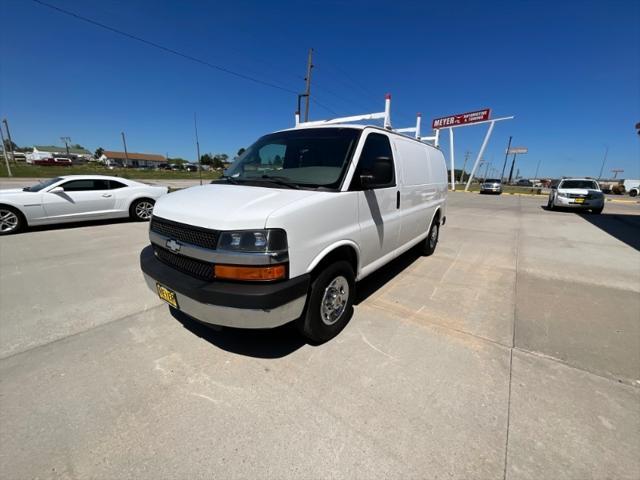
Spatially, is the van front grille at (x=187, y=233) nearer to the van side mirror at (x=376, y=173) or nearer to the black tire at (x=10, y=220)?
the van side mirror at (x=376, y=173)

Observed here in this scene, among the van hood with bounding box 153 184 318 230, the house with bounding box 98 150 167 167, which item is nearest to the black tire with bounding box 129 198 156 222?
the van hood with bounding box 153 184 318 230

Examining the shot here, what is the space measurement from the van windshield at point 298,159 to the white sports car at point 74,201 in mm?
6446

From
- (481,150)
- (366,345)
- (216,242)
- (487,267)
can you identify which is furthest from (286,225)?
(481,150)

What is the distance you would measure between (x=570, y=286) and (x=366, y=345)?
12.0 ft

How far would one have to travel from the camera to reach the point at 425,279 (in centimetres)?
447

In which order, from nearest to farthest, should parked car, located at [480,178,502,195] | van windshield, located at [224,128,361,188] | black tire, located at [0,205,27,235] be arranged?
van windshield, located at [224,128,361,188]
black tire, located at [0,205,27,235]
parked car, located at [480,178,502,195]

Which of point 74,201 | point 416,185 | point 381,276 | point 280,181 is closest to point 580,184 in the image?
point 416,185

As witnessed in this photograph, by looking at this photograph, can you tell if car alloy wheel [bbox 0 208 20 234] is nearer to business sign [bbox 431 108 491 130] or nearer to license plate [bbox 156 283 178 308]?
license plate [bbox 156 283 178 308]

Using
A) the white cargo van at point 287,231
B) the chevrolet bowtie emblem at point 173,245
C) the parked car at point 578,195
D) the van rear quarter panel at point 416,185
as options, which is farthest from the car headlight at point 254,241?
the parked car at point 578,195

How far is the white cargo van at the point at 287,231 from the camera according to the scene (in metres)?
2.10

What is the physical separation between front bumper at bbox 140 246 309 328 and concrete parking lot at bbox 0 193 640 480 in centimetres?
54

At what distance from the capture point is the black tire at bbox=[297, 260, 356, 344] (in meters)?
2.51

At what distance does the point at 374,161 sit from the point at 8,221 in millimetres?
8730

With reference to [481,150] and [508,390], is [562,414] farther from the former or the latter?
[481,150]
